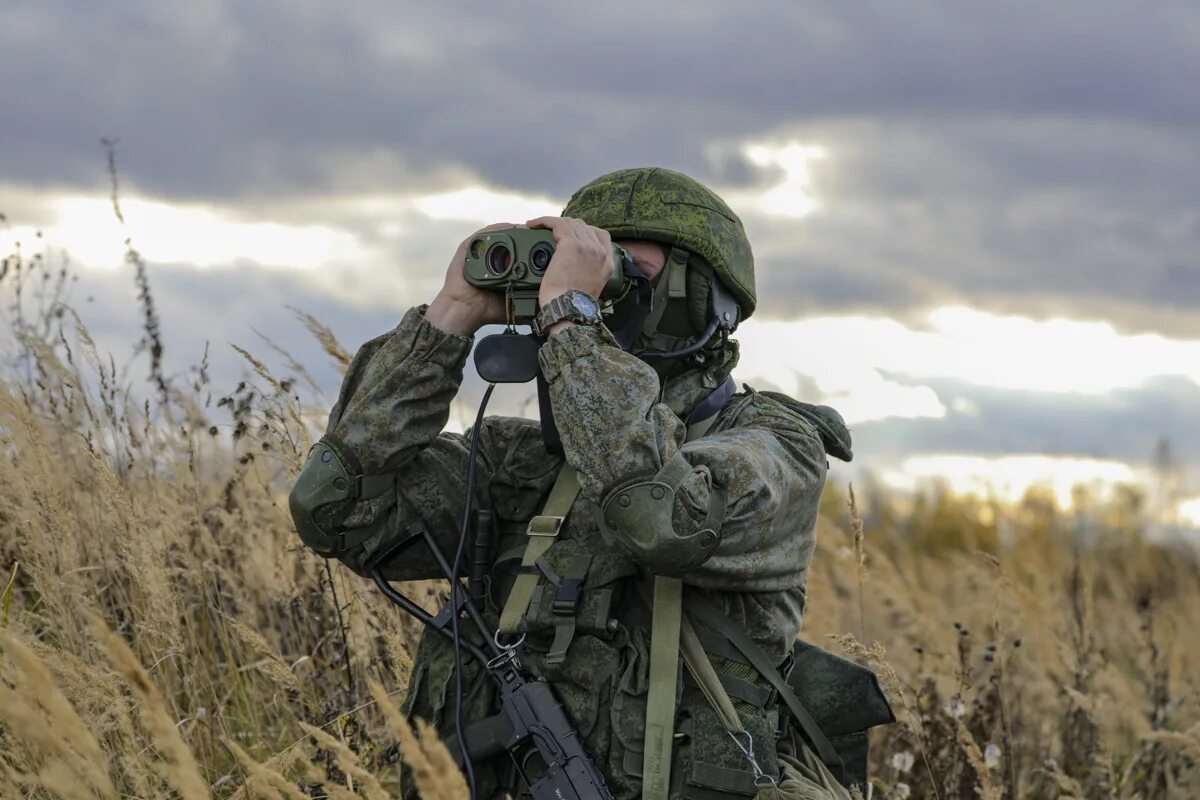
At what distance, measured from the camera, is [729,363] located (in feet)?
10.4

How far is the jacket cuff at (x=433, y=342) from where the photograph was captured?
3025 millimetres

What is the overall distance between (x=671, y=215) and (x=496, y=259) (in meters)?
0.48

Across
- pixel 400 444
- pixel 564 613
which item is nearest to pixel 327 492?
pixel 400 444

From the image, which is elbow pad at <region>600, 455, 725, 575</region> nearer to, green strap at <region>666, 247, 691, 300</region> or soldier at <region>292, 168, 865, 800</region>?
soldier at <region>292, 168, 865, 800</region>

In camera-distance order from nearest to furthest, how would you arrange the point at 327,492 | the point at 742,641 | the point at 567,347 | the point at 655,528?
→ the point at 655,528 → the point at 567,347 → the point at 742,641 → the point at 327,492

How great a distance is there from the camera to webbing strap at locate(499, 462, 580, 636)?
287cm

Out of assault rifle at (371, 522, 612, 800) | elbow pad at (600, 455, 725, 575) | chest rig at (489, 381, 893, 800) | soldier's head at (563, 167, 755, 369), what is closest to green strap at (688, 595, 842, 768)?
chest rig at (489, 381, 893, 800)

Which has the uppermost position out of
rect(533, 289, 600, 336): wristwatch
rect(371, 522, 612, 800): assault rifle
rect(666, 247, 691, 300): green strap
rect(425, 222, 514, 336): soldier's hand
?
rect(666, 247, 691, 300): green strap

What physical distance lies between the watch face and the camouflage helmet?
41 cm

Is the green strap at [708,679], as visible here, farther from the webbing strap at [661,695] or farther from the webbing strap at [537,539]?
the webbing strap at [537,539]

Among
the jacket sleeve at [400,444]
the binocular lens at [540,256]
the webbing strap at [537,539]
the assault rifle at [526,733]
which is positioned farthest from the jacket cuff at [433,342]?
the assault rifle at [526,733]

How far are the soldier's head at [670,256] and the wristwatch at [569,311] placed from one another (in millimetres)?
271

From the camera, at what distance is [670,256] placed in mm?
3139

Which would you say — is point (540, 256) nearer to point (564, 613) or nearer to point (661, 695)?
point (564, 613)
